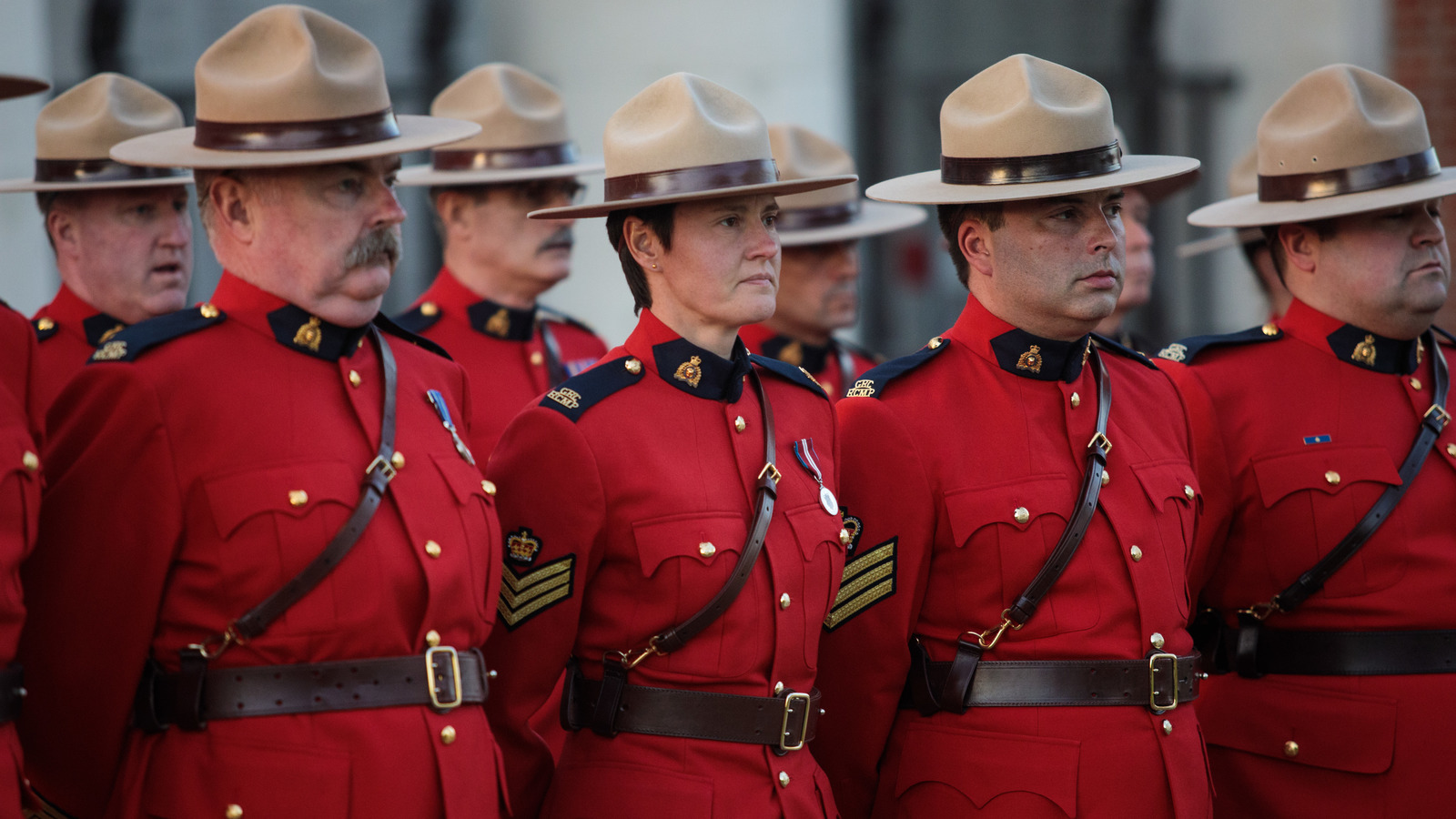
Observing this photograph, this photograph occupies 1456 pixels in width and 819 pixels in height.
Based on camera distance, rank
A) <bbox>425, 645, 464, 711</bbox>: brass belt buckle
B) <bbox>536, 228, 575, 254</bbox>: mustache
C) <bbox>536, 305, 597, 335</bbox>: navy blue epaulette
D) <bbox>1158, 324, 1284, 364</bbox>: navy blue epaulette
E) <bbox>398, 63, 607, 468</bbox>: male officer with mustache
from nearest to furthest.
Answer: <bbox>425, 645, 464, 711</bbox>: brass belt buckle, <bbox>1158, 324, 1284, 364</bbox>: navy blue epaulette, <bbox>398, 63, 607, 468</bbox>: male officer with mustache, <bbox>536, 228, 575, 254</bbox>: mustache, <bbox>536, 305, 597, 335</bbox>: navy blue epaulette

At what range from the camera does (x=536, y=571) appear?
3170 mm

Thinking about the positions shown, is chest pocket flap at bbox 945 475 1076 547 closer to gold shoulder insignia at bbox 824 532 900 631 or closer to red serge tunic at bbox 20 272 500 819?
gold shoulder insignia at bbox 824 532 900 631

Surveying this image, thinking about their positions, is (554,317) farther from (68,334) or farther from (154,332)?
(154,332)

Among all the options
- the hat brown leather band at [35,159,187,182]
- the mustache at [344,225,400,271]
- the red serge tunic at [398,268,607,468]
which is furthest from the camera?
the red serge tunic at [398,268,607,468]

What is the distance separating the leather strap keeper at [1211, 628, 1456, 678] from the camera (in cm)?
377

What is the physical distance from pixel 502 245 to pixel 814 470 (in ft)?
7.89

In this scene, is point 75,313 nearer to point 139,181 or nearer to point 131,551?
point 139,181

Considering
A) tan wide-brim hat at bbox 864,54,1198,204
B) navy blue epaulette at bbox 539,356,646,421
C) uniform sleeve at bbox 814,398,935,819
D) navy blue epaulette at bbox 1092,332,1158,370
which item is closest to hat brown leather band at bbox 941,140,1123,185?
tan wide-brim hat at bbox 864,54,1198,204

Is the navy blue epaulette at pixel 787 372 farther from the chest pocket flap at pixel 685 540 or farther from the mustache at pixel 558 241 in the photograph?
the mustache at pixel 558 241

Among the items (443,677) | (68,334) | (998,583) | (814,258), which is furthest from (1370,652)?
(68,334)

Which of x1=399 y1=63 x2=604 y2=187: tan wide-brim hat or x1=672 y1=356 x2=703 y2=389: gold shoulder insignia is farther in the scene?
x1=399 y1=63 x2=604 y2=187: tan wide-brim hat

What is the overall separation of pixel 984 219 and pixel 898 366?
15.6 inches

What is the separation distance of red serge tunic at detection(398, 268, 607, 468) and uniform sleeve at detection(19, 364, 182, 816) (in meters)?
2.39

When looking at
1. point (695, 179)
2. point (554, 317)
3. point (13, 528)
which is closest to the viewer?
point (13, 528)
